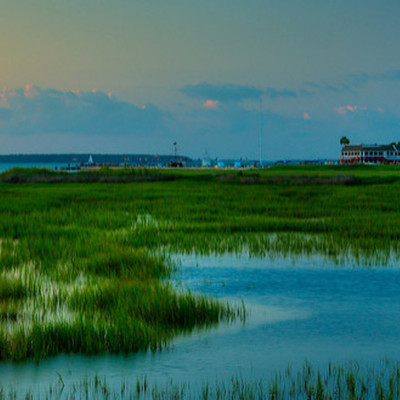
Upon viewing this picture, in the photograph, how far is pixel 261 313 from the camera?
33.1 feet

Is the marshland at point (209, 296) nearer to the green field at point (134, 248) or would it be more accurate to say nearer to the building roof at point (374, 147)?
the green field at point (134, 248)

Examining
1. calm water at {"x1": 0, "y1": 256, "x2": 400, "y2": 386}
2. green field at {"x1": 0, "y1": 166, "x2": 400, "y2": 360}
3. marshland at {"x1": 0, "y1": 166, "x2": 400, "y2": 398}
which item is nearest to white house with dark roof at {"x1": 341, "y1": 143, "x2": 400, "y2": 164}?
green field at {"x1": 0, "y1": 166, "x2": 400, "y2": 360}

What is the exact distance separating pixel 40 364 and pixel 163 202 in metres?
24.3

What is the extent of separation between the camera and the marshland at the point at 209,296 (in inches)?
293

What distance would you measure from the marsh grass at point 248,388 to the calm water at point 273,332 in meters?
0.19

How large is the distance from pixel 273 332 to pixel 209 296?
8.39 ft

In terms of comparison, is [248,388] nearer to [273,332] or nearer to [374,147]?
[273,332]

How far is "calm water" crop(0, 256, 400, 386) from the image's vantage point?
718 centimetres

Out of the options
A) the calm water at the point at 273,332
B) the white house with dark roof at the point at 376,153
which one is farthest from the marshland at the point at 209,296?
the white house with dark roof at the point at 376,153

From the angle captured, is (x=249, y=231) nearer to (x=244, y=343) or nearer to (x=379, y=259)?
(x=379, y=259)

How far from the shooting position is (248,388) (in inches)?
256

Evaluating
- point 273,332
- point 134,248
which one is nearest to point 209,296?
point 273,332

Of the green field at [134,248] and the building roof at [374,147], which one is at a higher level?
the building roof at [374,147]

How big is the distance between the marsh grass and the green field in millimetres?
1035
